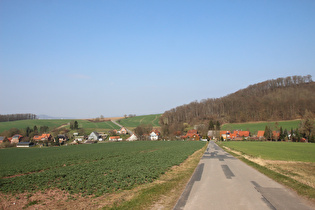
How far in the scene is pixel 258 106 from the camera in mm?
117375

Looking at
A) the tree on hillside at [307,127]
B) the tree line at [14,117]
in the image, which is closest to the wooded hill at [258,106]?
the tree on hillside at [307,127]

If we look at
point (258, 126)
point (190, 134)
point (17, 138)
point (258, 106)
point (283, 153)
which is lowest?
point (17, 138)

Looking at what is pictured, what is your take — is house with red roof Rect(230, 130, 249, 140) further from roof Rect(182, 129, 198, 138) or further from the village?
roof Rect(182, 129, 198, 138)

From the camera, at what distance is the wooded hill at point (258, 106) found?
10619 cm

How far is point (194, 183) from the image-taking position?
11.4 m

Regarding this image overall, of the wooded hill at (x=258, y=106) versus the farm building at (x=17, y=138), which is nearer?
the farm building at (x=17, y=138)

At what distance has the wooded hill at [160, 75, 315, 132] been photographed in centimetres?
10619

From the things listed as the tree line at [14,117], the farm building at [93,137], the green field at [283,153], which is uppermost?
the tree line at [14,117]

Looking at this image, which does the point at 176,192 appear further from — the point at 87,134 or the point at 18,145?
the point at 87,134

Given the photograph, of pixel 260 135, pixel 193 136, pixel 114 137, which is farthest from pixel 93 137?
pixel 260 135

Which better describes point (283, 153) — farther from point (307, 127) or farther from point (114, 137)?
point (114, 137)

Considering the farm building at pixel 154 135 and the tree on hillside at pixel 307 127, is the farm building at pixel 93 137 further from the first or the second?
the tree on hillside at pixel 307 127

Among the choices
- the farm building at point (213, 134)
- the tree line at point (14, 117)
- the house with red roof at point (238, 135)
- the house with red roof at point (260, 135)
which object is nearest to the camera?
the house with red roof at point (260, 135)

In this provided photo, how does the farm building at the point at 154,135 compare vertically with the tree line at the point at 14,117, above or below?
below
